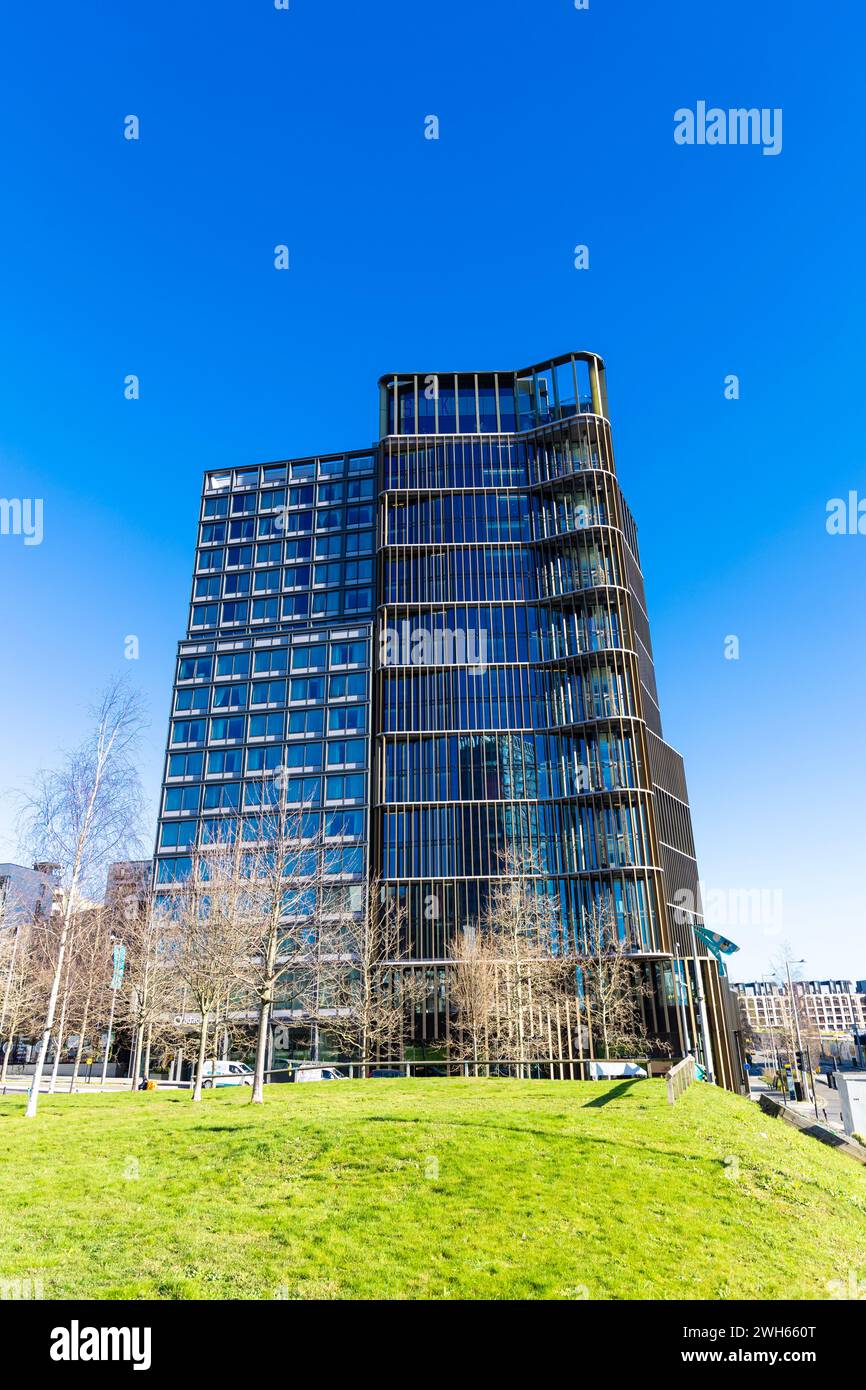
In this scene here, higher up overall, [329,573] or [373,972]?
[329,573]

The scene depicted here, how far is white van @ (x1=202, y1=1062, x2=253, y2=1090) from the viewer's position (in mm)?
47644

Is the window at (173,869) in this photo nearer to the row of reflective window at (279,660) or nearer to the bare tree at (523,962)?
the row of reflective window at (279,660)

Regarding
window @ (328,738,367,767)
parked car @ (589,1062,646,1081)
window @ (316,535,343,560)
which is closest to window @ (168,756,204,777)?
window @ (328,738,367,767)

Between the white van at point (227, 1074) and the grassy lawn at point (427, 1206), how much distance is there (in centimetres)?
2826

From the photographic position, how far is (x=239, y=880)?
122 ft

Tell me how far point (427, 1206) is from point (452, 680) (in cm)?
5140

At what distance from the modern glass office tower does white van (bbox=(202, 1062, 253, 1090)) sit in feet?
37.3

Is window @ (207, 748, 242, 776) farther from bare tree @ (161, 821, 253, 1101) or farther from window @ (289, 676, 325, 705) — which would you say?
bare tree @ (161, 821, 253, 1101)

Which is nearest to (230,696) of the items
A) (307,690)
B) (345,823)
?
(307,690)

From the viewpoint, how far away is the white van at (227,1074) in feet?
156

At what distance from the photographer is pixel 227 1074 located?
155ft

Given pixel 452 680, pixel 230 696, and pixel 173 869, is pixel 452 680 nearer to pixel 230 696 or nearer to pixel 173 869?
pixel 230 696
